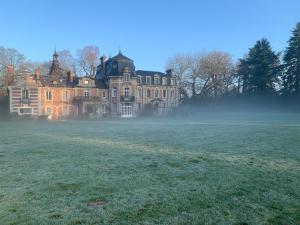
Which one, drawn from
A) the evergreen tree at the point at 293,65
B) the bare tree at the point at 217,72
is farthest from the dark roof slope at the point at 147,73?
the evergreen tree at the point at 293,65

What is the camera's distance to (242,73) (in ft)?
177

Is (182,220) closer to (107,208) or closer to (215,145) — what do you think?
(107,208)

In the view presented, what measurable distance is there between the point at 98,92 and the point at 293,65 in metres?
33.6

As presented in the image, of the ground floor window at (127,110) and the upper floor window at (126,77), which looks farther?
Answer: the ground floor window at (127,110)

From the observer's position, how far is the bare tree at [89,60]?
6150 centimetres

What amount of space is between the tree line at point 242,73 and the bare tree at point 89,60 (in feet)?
54.6

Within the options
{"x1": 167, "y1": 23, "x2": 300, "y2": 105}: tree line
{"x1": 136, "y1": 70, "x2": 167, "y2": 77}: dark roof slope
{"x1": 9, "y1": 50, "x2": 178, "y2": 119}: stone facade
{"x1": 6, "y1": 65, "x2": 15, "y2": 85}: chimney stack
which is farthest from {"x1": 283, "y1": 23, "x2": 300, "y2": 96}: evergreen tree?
{"x1": 6, "y1": 65, "x2": 15, "y2": 85}: chimney stack

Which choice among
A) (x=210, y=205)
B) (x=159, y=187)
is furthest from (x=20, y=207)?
(x=210, y=205)

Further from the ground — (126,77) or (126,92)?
(126,77)

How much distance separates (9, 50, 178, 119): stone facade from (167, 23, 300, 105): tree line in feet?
23.4

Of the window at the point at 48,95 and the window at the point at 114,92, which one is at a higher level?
the window at the point at 114,92

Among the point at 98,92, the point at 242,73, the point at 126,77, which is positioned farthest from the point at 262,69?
the point at 98,92

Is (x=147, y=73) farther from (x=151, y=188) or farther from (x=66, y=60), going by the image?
(x=151, y=188)

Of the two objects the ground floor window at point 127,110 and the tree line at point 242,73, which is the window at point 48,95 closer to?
the ground floor window at point 127,110
